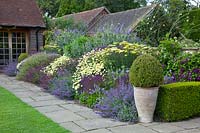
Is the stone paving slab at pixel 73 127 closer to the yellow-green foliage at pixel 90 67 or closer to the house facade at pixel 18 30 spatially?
the yellow-green foliage at pixel 90 67

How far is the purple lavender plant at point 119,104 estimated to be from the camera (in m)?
5.53

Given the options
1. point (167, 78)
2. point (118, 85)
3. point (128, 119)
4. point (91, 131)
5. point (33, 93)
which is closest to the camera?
point (91, 131)

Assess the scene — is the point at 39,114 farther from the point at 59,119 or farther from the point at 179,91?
the point at 179,91

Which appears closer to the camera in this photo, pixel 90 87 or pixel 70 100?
pixel 90 87

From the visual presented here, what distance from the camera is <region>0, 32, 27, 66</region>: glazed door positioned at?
15848mm

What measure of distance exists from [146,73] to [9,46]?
12276mm

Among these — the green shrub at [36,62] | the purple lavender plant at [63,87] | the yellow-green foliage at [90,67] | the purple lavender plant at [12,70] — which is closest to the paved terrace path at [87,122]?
the purple lavender plant at [63,87]

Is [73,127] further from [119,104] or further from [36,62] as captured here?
[36,62]

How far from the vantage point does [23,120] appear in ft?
17.5

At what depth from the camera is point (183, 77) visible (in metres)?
6.89

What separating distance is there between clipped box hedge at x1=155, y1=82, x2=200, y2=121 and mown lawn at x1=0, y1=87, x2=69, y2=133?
1961 millimetres

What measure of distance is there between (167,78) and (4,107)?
3.94 metres

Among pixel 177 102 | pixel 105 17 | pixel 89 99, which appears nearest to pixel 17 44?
pixel 89 99

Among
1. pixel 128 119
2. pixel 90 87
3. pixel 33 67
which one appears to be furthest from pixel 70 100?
pixel 33 67
